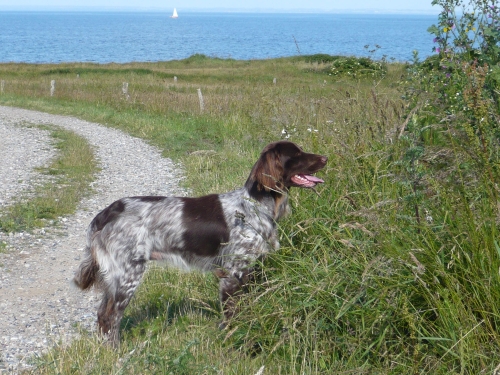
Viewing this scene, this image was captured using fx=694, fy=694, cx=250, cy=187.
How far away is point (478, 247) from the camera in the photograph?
3971mm

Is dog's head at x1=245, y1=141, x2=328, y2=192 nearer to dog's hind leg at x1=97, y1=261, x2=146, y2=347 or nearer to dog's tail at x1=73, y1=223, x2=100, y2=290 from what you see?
dog's hind leg at x1=97, y1=261, x2=146, y2=347

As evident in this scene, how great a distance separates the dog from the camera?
521cm

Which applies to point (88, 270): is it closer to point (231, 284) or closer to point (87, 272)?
point (87, 272)

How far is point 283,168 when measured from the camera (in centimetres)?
547

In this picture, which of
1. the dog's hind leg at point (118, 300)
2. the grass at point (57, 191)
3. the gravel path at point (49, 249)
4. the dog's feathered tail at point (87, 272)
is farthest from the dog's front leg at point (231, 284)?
the grass at point (57, 191)

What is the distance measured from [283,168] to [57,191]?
595 centimetres

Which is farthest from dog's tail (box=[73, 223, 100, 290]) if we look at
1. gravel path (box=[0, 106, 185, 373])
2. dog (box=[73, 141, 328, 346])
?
gravel path (box=[0, 106, 185, 373])

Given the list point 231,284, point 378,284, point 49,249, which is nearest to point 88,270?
point 231,284

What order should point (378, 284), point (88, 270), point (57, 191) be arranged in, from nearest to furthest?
point (378, 284), point (88, 270), point (57, 191)

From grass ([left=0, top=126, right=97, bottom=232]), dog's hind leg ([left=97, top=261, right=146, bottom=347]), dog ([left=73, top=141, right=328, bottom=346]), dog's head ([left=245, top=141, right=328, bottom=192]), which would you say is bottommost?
grass ([left=0, top=126, right=97, bottom=232])

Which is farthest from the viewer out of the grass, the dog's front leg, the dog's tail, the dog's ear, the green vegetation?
the grass

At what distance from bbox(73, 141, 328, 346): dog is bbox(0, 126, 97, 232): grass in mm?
3504

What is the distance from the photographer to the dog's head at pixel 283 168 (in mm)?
5422

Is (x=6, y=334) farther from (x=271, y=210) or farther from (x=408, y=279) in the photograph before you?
(x=408, y=279)
